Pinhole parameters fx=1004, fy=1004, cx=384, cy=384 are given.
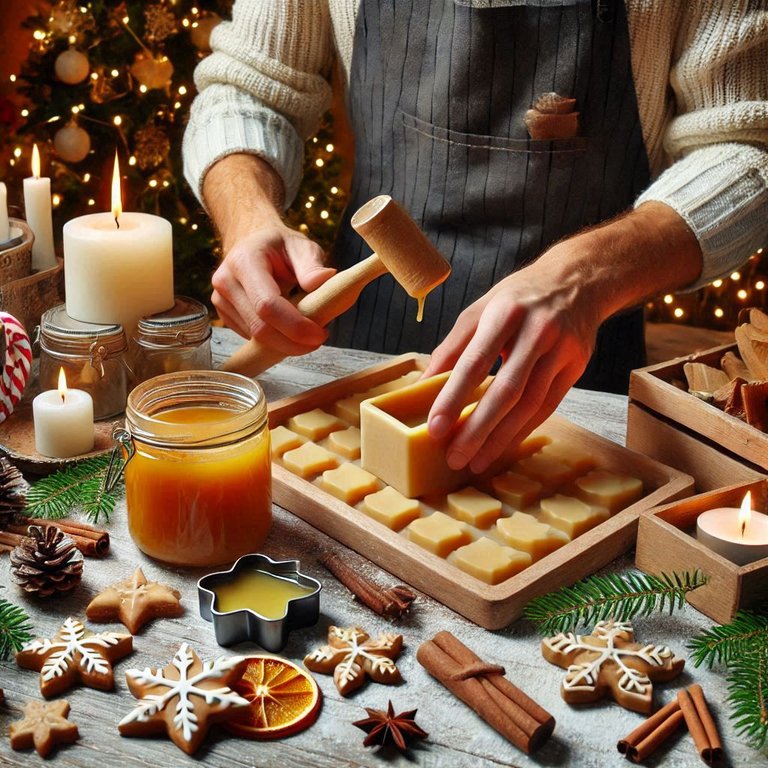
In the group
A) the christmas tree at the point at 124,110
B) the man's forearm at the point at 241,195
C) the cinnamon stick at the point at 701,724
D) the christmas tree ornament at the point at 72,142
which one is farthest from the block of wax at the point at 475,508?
the christmas tree ornament at the point at 72,142

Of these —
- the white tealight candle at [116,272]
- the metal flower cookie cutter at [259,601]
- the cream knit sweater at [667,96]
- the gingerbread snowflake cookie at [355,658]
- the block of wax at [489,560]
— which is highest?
the cream knit sweater at [667,96]

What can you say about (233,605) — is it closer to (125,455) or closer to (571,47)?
(125,455)

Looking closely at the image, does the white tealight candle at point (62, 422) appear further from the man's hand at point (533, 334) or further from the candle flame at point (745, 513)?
the candle flame at point (745, 513)

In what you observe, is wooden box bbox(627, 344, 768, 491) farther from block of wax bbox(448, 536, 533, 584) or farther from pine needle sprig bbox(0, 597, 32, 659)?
pine needle sprig bbox(0, 597, 32, 659)

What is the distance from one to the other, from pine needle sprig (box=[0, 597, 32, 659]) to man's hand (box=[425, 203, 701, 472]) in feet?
1.73

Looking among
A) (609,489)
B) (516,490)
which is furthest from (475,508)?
(609,489)

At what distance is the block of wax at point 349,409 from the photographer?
4.97ft

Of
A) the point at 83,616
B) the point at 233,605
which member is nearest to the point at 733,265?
the point at 233,605

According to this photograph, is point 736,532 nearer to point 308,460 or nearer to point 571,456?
Answer: point 571,456

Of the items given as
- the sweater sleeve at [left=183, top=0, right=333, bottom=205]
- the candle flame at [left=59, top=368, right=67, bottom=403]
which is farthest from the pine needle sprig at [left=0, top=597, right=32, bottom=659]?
the sweater sleeve at [left=183, top=0, right=333, bottom=205]

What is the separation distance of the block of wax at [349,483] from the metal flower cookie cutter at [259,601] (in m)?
0.16

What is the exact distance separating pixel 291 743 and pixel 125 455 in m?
0.45

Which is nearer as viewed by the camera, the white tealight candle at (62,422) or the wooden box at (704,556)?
the wooden box at (704,556)

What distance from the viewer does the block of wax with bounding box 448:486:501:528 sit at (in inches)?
49.7
